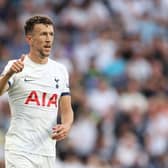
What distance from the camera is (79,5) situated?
17328mm

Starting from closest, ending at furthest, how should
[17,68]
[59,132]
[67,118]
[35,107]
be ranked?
[17,68] → [59,132] → [35,107] → [67,118]

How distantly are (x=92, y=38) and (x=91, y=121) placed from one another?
8.97ft

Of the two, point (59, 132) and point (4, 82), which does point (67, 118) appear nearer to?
point (59, 132)

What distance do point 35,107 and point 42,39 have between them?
0.61 metres

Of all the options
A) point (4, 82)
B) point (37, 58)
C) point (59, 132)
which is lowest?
point (59, 132)

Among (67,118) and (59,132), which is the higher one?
(67,118)

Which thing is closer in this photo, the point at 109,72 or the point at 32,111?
the point at 32,111

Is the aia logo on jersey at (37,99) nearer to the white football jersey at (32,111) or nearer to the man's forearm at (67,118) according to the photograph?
the white football jersey at (32,111)

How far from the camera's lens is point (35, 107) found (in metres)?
8.05

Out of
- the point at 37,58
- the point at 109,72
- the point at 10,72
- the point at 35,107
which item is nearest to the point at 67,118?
the point at 35,107

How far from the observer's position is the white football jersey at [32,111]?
8.04 m

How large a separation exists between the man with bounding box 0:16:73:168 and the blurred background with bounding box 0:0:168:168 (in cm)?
513


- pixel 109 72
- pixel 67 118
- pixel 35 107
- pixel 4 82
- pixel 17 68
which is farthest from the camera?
pixel 109 72

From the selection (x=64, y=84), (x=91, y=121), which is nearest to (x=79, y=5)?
(x=91, y=121)
